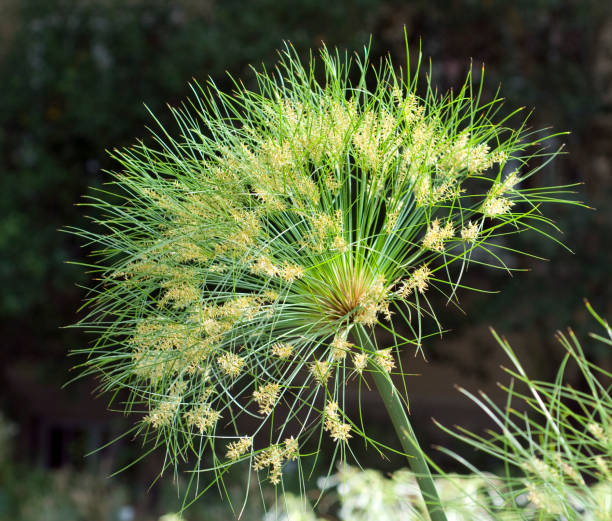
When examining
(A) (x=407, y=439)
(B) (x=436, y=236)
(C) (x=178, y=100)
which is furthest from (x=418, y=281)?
(C) (x=178, y=100)

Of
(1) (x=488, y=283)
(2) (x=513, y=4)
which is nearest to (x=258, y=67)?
(2) (x=513, y=4)

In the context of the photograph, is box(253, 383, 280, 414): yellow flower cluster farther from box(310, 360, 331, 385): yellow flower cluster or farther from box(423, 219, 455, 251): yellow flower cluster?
box(423, 219, 455, 251): yellow flower cluster

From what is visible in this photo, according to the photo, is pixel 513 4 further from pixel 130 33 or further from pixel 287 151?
pixel 287 151

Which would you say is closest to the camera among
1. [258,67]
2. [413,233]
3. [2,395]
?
[413,233]

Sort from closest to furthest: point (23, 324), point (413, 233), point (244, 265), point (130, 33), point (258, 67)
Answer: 1. point (244, 265)
2. point (413, 233)
3. point (258, 67)
4. point (130, 33)
5. point (23, 324)

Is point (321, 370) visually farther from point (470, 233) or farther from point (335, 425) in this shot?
point (470, 233)

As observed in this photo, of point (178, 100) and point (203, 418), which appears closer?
point (203, 418)
